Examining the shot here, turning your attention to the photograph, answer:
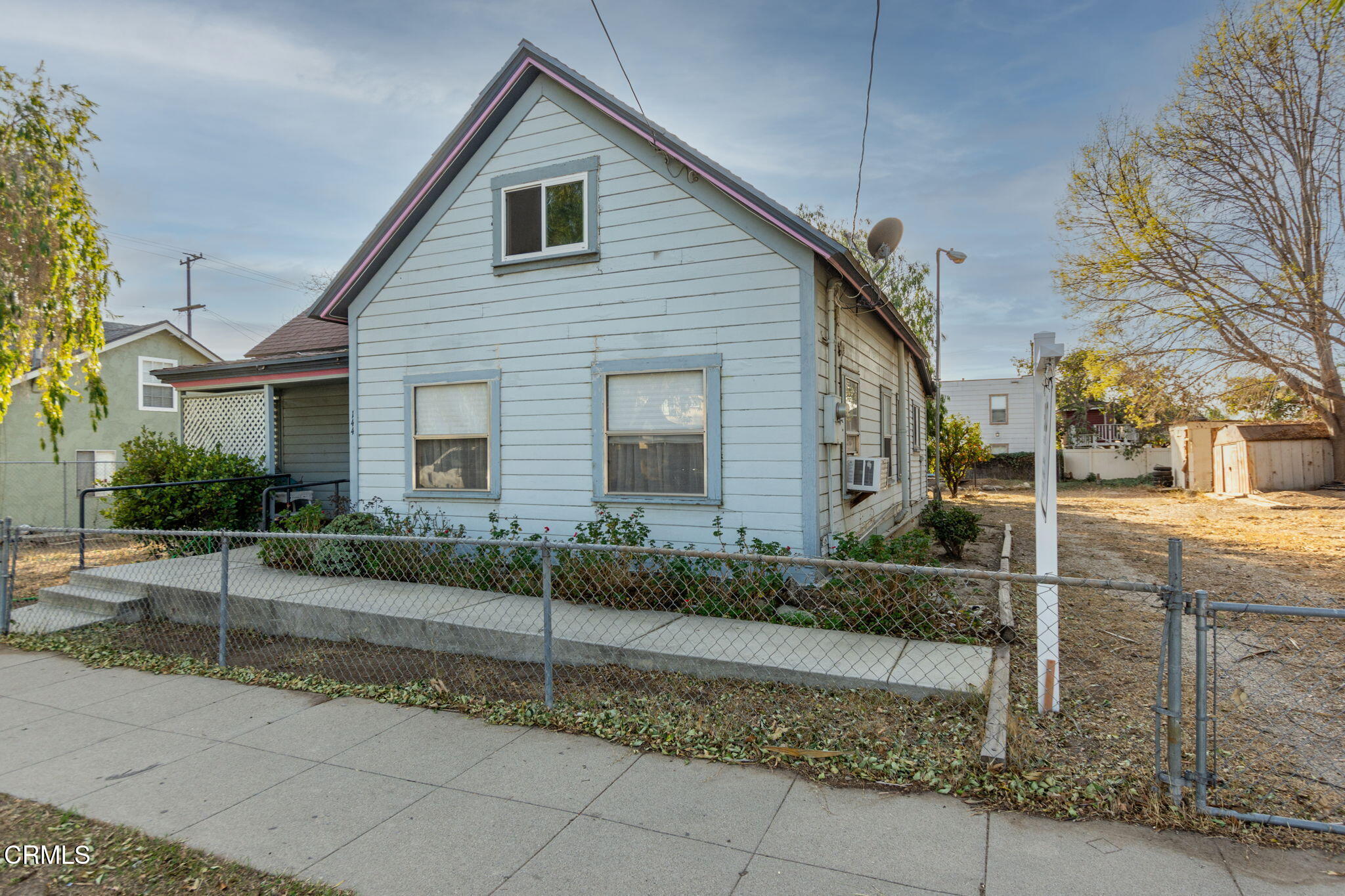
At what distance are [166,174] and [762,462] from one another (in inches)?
494

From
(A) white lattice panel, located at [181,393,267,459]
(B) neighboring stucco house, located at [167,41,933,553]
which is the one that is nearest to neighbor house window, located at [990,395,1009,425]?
(B) neighboring stucco house, located at [167,41,933,553]

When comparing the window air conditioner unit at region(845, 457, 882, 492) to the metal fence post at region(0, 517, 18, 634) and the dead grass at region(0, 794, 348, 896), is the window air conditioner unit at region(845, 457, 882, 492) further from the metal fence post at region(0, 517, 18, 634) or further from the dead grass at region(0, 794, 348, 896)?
the metal fence post at region(0, 517, 18, 634)

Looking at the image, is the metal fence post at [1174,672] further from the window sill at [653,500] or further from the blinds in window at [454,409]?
the blinds in window at [454,409]

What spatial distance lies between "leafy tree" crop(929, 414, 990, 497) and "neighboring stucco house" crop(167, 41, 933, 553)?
A: 1302 centimetres

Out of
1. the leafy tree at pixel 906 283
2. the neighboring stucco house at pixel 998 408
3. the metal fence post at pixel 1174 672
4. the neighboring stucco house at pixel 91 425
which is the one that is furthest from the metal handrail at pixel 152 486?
the neighboring stucco house at pixel 998 408

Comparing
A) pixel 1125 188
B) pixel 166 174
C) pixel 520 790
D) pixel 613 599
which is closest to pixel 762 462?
pixel 613 599

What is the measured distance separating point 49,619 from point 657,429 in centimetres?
657

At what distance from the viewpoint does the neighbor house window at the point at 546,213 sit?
25.5 ft

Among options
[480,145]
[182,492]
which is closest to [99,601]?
[182,492]

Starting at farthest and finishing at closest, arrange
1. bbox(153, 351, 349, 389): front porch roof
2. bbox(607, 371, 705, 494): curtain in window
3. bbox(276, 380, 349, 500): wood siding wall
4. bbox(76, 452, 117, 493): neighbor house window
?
bbox(76, 452, 117, 493): neighbor house window
bbox(276, 380, 349, 500): wood siding wall
bbox(153, 351, 349, 389): front porch roof
bbox(607, 371, 705, 494): curtain in window

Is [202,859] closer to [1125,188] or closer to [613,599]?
[613,599]

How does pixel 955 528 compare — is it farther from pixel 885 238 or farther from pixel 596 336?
pixel 596 336

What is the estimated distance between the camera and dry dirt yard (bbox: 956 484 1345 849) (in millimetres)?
3299

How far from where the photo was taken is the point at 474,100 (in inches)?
319
